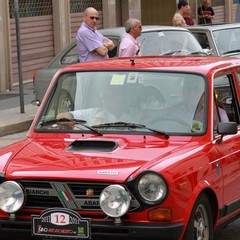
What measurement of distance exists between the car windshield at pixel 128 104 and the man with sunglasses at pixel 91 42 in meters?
5.47

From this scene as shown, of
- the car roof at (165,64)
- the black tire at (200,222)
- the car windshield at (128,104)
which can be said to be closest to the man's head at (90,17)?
the car roof at (165,64)

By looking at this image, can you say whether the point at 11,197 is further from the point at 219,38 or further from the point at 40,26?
the point at 40,26

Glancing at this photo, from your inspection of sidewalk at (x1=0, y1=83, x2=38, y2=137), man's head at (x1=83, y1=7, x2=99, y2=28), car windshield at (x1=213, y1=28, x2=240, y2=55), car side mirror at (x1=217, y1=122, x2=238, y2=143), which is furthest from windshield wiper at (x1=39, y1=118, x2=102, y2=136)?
car windshield at (x1=213, y1=28, x2=240, y2=55)

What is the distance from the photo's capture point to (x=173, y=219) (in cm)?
586

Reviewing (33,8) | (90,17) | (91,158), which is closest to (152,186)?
(91,158)

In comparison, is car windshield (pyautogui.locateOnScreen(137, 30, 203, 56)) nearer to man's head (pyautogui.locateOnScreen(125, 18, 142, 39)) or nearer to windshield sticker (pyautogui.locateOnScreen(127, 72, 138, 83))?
man's head (pyautogui.locateOnScreen(125, 18, 142, 39))

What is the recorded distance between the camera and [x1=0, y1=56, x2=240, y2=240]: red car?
584 cm

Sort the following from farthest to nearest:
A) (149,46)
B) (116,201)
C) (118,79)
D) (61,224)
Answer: (149,46)
(118,79)
(61,224)
(116,201)

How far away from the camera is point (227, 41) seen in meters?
16.3

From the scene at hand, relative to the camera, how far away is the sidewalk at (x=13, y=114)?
45.3 feet

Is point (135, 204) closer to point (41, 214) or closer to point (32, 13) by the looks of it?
point (41, 214)

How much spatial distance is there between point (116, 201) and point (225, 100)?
1.87 m

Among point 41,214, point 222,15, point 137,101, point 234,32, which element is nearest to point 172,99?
point 137,101

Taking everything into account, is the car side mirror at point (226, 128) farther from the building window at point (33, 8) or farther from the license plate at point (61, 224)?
the building window at point (33, 8)
